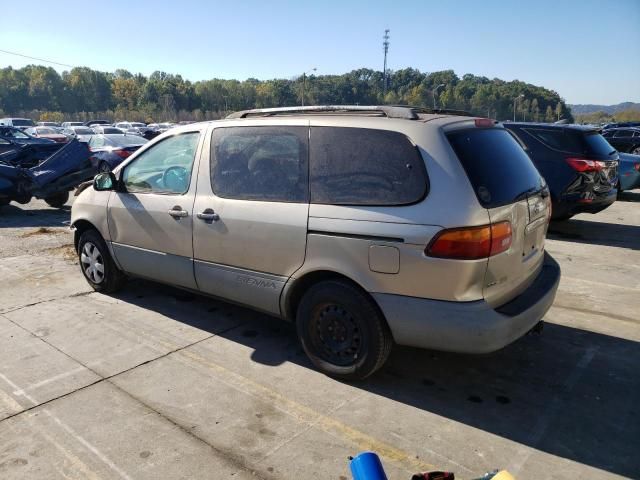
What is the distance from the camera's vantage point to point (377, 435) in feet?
9.36

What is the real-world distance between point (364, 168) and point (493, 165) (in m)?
0.84

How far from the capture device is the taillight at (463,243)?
280 centimetres

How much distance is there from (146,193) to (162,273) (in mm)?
743

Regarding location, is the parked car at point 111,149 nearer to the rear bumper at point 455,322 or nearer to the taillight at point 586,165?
the taillight at point 586,165

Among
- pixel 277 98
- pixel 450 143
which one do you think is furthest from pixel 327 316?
pixel 277 98

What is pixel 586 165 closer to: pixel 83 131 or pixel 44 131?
pixel 44 131

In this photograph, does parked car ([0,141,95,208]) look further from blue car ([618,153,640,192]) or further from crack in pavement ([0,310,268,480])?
blue car ([618,153,640,192])

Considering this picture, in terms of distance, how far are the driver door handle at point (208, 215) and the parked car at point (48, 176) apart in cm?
760

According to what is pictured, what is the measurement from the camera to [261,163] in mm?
3686

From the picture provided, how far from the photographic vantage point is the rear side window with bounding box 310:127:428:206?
299 centimetres

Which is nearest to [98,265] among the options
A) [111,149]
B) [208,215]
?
[208,215]

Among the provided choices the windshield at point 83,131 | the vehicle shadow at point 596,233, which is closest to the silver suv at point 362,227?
the vehicle shadow at point 596,233

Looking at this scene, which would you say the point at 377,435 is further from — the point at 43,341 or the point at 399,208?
the point at 43,341

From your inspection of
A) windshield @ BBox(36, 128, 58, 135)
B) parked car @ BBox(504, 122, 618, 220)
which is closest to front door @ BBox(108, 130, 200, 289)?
parked car @ BBox(504, 122, 618, 220)
